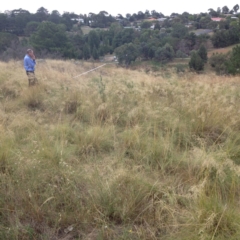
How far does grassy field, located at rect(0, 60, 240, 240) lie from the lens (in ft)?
6.24

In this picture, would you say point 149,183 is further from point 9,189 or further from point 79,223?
point 9,189

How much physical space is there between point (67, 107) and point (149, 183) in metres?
2.81

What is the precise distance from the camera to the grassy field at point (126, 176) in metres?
1.90

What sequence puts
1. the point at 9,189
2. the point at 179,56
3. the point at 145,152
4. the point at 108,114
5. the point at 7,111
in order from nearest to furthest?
the point at 9,189, the point at 145,152, the point at 108,114, the point at 7,111, the point at 179,56

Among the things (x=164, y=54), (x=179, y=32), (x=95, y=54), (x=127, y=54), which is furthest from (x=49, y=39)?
(x=179, y=32)

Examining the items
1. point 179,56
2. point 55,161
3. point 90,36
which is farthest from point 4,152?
point 90,36

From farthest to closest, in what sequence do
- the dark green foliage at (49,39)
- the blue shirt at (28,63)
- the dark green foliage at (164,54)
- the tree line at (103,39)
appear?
the dark green foliage at (49,39)
the dark green foliage at (164,54)
the tree line at (103,39)
the blue shirt at (28,63)

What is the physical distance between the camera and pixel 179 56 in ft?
105

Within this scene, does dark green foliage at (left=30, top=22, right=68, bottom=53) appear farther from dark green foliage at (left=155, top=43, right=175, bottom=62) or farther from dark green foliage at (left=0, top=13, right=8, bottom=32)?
dark green foliage at (left=0, top=13, right=8, bottom=32)

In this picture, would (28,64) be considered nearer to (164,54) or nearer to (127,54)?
(127,54)

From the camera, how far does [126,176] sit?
2.30m

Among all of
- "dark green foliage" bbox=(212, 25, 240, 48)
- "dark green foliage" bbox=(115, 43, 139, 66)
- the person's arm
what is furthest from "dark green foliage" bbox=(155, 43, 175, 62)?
the person's arm

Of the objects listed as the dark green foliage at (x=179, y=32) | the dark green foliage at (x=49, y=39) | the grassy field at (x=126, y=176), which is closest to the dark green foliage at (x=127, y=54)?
the dark green foliage at (x=49, y=39)

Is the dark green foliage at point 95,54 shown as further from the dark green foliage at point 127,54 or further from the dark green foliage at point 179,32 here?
the dark green foliage at point 179,32
